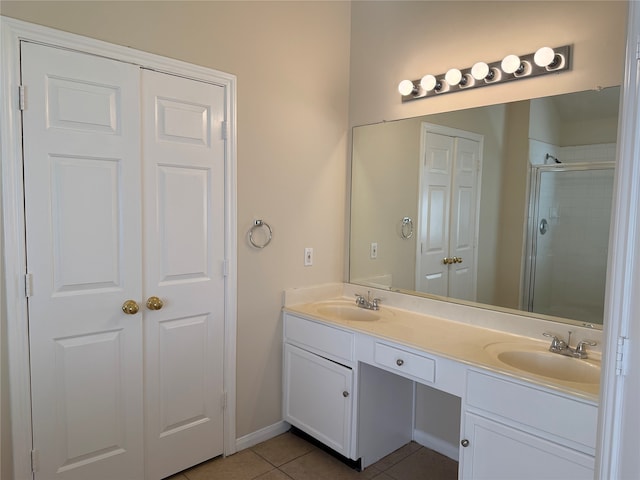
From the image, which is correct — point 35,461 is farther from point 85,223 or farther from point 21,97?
point 21,97

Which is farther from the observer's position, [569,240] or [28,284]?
[569,240]

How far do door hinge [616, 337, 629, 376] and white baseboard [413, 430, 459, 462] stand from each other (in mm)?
1622

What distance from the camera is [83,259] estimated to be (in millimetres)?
1844

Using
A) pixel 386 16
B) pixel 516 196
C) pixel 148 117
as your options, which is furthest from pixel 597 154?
pixel 148 117

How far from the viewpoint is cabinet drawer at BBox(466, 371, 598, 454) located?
1.44 m

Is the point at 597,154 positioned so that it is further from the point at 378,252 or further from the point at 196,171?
the point at 196,171

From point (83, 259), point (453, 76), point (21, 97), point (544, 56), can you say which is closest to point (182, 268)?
point (83, 259)

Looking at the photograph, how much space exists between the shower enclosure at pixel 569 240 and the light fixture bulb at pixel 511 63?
1.53 feet

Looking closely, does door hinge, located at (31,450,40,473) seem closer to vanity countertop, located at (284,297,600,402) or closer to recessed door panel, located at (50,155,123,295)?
recessed door panel, located at (50,155,123,295)

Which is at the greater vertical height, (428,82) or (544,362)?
(428,82)

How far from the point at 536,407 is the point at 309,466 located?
1307 millimetres

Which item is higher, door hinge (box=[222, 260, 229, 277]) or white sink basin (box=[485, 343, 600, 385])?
door hinge (box=[222, 260, 229, 277])

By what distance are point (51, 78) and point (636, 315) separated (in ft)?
6.86

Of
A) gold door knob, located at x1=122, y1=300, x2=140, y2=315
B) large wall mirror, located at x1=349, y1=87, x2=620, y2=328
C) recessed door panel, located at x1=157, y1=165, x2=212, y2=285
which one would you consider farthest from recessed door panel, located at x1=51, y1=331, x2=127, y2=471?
large wall mirror, located at x1=349, y1=87, x2=620, y2=328
